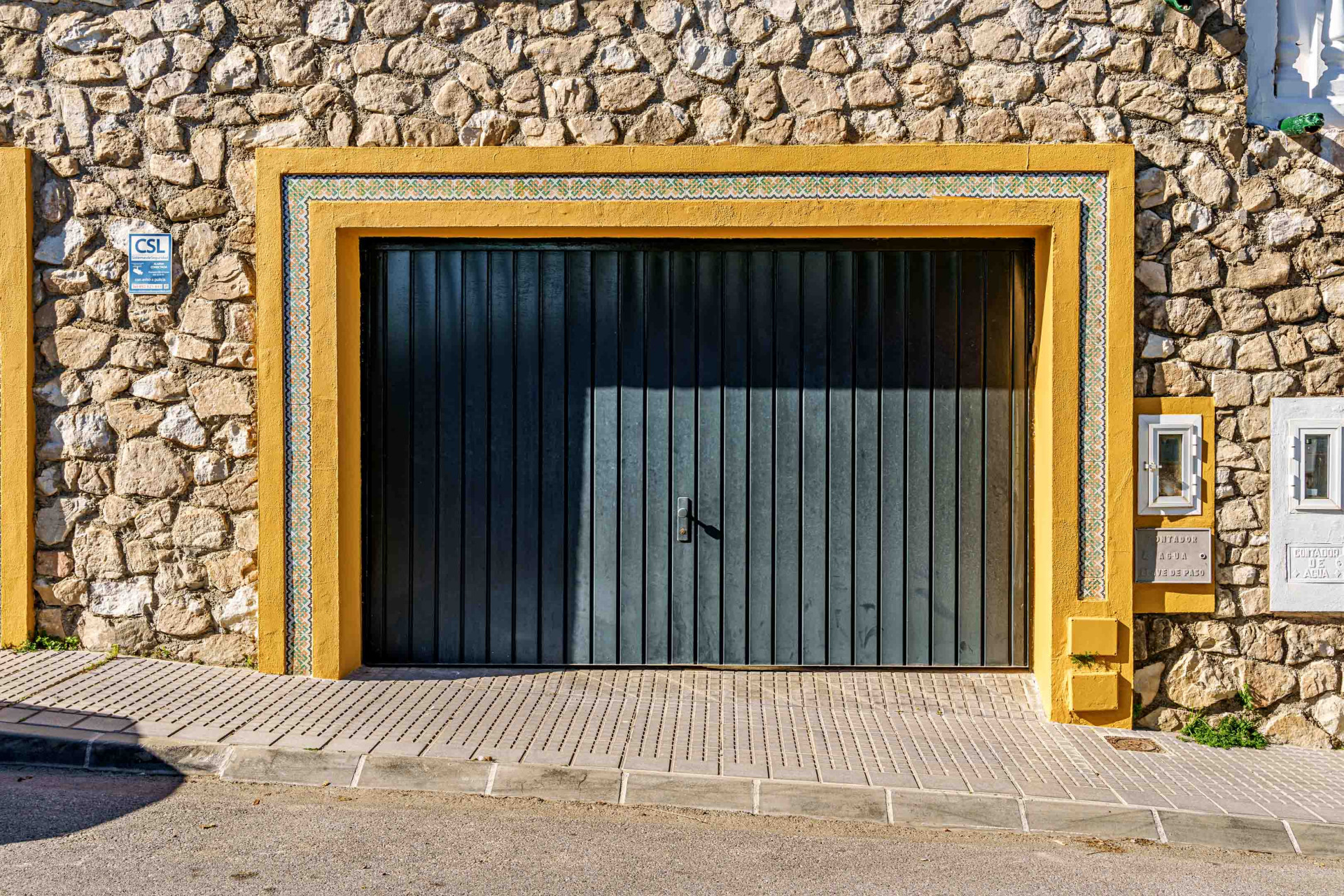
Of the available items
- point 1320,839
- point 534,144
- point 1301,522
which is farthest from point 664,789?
point 1301,522

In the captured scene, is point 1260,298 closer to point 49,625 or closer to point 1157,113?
point 1157,113

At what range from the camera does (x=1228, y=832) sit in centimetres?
416

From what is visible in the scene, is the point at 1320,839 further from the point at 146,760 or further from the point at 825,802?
the point at 146,760

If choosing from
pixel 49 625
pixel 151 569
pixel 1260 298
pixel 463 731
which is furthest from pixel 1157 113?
pixel 49 625

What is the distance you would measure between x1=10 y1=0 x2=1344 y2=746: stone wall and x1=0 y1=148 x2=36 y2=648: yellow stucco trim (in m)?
0.08

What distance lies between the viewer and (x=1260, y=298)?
5312 millimetres

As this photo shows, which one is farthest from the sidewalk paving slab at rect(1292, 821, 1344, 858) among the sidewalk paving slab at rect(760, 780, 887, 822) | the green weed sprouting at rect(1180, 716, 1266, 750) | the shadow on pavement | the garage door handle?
the shadow on pavement

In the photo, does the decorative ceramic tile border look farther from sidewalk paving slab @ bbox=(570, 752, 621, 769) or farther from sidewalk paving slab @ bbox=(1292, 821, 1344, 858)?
sidewalk paving slab @ bbox=(570, 752, 621, 769)

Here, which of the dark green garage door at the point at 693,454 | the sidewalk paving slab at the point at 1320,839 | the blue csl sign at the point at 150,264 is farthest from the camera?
the dark green garage door at the point at 693,454

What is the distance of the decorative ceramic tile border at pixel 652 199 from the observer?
5.30m

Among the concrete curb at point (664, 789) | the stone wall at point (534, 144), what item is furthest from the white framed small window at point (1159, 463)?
the concrete curb at point (664, 789)

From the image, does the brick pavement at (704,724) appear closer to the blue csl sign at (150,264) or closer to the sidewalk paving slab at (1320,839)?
the sidewalk paving slab at (1320,839)

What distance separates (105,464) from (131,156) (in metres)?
1.60

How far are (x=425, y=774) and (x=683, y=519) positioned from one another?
1981mm
